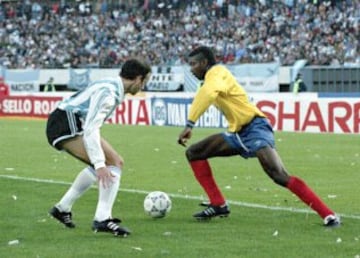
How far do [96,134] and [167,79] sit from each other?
3550 cm

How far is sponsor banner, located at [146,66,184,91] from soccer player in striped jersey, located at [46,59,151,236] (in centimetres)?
3402

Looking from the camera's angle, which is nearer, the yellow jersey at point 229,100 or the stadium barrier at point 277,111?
the yellow jersey at point 229,100

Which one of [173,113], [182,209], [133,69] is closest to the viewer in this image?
[133,69]

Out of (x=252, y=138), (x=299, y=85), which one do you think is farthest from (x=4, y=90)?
(x=252, y=138)

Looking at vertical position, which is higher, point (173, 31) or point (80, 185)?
point (80, 185)

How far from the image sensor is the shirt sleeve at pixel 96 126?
9.84 m

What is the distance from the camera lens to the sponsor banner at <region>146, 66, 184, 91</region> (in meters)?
44.9

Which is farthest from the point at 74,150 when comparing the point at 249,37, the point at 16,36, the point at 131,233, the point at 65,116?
the point at 16,36

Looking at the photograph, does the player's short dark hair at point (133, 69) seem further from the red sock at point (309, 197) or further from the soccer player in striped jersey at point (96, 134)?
the red sock at point (309, 197)

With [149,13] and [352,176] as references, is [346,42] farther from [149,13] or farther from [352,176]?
[352,176]

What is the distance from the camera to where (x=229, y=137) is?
1141cm

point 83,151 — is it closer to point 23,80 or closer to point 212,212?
point 212,212

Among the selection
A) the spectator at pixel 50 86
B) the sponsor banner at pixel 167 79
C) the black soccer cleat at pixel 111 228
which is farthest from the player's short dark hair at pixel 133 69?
the spectator at pixel 50 86

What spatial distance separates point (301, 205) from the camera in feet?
42.4
